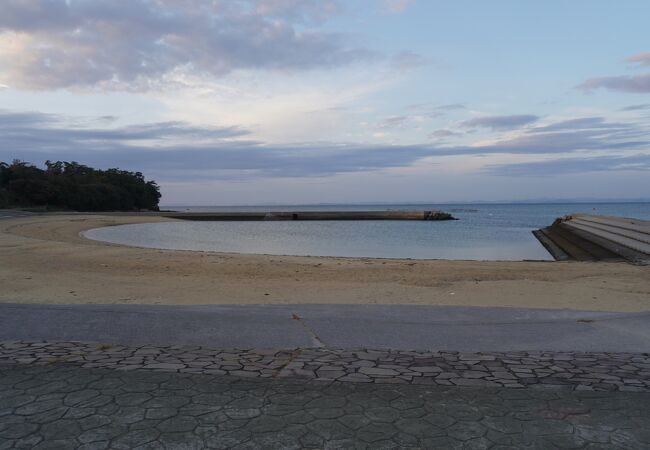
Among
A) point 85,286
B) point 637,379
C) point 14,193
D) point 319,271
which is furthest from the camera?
point 14,193

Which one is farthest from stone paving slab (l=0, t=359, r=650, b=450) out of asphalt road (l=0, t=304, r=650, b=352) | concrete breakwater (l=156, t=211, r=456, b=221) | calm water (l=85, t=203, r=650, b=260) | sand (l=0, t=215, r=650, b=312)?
concrete breakwater (l=156, t=211, r=456, b=221)

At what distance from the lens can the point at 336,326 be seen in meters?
6.84

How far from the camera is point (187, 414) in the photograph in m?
3.92

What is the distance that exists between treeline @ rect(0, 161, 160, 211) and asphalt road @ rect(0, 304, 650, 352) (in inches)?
3516

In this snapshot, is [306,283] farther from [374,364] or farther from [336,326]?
[374,364]

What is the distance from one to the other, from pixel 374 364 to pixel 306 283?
7.01m

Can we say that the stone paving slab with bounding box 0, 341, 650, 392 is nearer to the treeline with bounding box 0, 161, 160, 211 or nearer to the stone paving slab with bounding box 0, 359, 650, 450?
the stone paving slab with bounding box 0, 359, 650, 450

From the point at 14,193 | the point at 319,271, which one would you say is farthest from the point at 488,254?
the point at 14,193

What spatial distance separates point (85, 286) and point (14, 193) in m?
93.5

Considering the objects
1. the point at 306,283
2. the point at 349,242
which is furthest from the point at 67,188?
the point at 306,283

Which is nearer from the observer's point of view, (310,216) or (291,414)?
(291,414)

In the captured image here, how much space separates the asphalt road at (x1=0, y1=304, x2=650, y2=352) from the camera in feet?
19.9

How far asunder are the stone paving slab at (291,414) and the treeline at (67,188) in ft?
303

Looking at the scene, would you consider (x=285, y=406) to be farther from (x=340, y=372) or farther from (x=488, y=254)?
(x=488, y=254)
